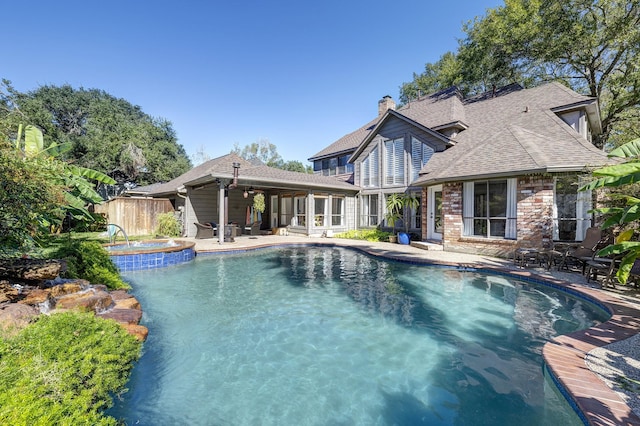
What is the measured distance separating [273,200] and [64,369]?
1886 centimetres

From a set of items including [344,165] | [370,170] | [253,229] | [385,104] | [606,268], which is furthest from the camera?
[385,104]

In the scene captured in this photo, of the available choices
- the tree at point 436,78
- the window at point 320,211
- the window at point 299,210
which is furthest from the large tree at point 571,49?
the window at point 299,210

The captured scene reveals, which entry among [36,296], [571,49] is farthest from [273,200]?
[571,49]

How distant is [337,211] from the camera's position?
19.0 metres

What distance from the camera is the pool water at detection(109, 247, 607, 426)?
10.2 feet

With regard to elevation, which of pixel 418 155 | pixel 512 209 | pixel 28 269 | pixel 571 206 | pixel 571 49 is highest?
pixel 571 49

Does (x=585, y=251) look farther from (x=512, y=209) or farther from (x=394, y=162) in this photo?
(x=394, y=162)

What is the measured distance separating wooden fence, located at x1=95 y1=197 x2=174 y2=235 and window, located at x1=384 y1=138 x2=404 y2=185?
48.7 ft

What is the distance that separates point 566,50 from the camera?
17047mm

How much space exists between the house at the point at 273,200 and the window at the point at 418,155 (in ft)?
13.4

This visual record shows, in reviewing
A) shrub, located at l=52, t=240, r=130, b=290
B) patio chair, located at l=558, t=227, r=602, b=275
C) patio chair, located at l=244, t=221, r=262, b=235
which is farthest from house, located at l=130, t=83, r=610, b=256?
shrub, located at l=52, t=240, r=130, b=290

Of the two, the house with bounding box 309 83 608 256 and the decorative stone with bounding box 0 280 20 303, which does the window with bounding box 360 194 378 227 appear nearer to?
the house with bounding box 309 83 608 256

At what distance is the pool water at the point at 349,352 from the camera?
3.11 meters

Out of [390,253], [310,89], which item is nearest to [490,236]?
[390,253]
